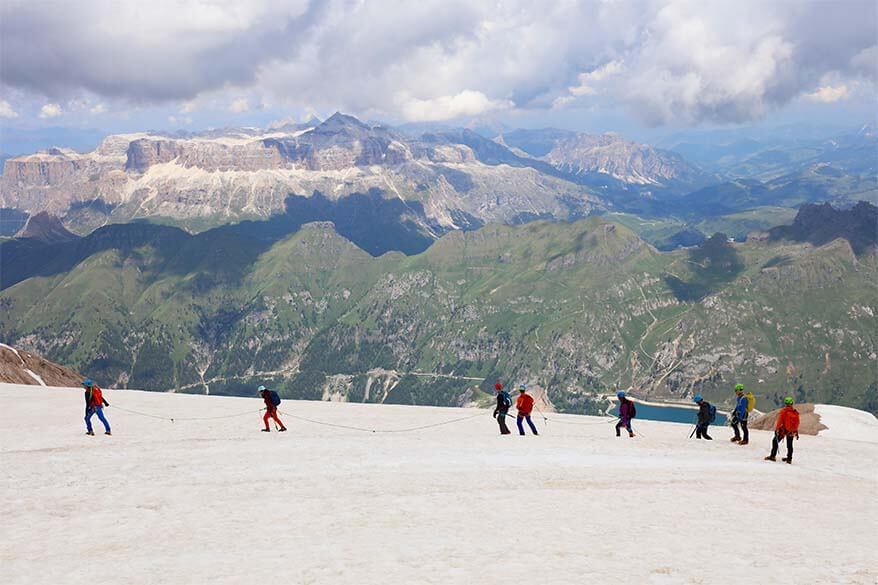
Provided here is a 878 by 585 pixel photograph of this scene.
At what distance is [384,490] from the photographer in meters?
31.9

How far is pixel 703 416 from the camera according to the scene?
50.2 meters

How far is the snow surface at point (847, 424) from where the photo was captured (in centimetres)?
6475

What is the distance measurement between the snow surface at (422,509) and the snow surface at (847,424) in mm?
17202

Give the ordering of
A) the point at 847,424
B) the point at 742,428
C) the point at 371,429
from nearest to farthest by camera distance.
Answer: the point at 742,428, the point at 371,429, the point at 847,424

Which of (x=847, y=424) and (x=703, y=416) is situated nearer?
(x=703, y=416)

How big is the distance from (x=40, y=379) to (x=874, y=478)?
94.1 m

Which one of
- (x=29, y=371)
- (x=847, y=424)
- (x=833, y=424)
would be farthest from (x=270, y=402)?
(x=29, y=371)

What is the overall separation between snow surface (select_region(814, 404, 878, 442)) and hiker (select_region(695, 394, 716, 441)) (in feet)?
62.9

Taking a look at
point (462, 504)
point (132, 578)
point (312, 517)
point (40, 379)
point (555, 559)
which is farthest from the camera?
point (40, 379)

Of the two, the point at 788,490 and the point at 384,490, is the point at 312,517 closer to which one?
the point at 384,490

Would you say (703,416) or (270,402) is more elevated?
(703,416)

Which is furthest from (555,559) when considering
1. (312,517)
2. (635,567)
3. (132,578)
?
(132,578)

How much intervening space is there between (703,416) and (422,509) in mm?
29423

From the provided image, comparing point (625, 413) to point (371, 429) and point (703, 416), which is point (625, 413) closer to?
point (703, 416)
